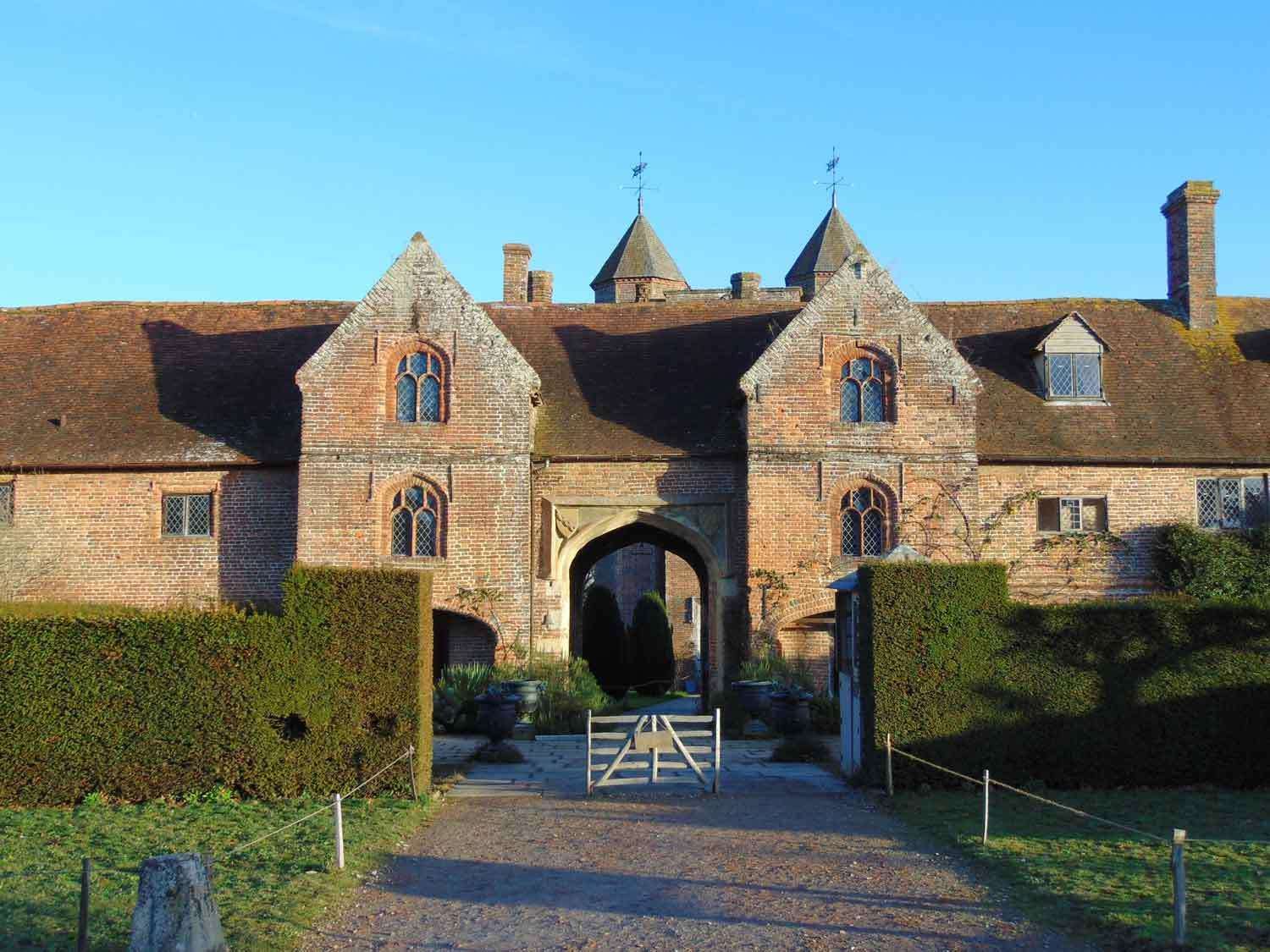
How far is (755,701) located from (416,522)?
740 cm

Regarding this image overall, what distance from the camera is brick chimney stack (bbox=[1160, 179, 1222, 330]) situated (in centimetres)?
2894

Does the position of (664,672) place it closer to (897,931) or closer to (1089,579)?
(1089,579)

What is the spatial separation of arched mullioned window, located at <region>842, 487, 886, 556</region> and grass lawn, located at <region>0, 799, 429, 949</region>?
481 inches

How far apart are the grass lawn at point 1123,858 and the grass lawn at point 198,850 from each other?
559 centimetres

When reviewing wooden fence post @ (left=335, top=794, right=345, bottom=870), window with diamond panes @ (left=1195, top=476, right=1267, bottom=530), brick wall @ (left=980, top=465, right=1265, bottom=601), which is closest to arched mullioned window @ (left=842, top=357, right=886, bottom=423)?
brick wall @ (left=980, top=465, right=1265, bottom=601)

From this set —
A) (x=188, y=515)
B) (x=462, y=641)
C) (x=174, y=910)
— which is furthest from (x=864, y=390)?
(x=174, y=910)

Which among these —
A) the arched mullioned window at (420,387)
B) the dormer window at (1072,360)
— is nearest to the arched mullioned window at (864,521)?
the dormer window at (1072,360)

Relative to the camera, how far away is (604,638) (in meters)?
42.2

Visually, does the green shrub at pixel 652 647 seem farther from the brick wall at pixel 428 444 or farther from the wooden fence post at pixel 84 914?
the wooden fence post at pixel 84 914

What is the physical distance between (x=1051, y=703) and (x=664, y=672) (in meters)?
30.8

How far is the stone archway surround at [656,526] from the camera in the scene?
82.0ft

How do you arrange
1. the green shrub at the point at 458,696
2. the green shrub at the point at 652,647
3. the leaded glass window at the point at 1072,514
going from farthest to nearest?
the green shrub at the point at 652,647
the leaded glass window at the point at 1072,514
the green shrub at the point at 458,696

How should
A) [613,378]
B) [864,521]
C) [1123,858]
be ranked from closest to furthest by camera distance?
[1123,858] < [864,521] < [613,378]

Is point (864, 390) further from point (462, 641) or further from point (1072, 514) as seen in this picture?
point (462, 641)
